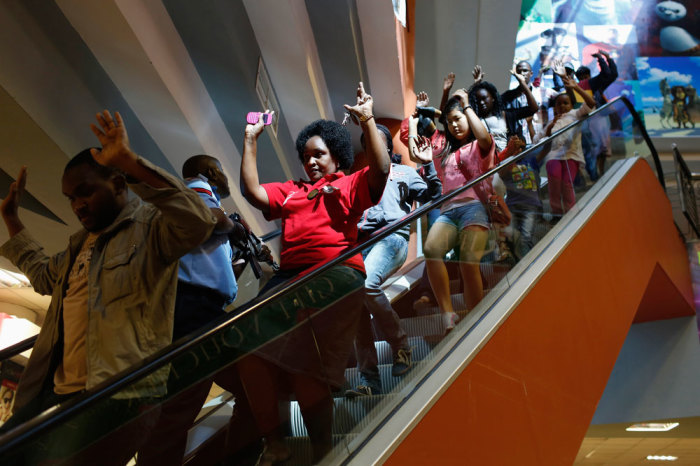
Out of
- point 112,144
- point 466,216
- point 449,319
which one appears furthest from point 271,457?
point 466,216

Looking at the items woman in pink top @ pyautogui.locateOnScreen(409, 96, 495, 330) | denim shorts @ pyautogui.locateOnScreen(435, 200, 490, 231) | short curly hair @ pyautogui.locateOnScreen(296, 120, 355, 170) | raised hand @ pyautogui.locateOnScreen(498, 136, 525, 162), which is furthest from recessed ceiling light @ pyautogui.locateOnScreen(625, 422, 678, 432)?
short curly hair @ pyautogui.locateOnScreen(296, 120, 355, 170)

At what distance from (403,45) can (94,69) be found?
4900 millimetres

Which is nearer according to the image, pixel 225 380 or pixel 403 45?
pixel 225 380

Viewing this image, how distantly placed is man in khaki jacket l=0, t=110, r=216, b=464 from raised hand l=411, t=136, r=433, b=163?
7.04 feet

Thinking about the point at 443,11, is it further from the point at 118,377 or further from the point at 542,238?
the point at 118,377

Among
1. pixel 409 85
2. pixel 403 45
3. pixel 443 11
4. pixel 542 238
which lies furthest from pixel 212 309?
pixel 443 11

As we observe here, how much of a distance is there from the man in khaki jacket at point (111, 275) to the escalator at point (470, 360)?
33 cm

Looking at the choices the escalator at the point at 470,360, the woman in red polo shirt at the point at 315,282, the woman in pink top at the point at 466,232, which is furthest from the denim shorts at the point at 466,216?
the woman in red polo shirt at the point at 315,282

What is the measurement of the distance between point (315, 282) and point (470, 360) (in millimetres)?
974

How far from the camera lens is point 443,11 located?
10312mm

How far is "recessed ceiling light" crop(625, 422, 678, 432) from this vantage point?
22.4 ft

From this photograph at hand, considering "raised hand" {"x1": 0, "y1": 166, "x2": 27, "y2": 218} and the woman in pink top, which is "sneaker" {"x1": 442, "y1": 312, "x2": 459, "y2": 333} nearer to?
the woman in pink top

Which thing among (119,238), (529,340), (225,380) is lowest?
(529,340)

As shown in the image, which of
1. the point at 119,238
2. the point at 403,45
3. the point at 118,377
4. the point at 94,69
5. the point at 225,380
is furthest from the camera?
the point at 403,45
